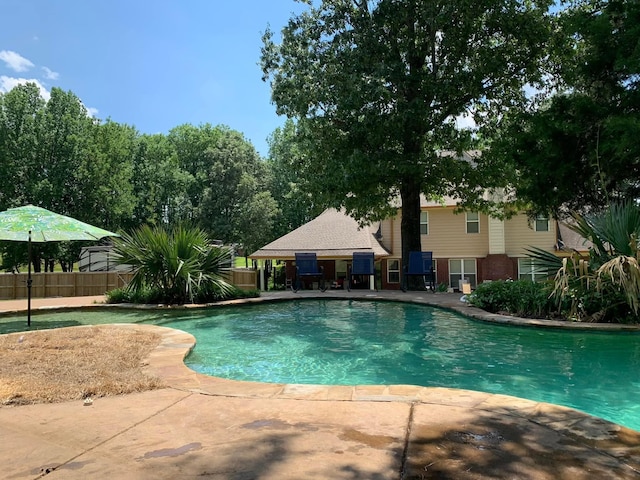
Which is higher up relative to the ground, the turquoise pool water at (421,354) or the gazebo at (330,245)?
the gazebo at (330,245)

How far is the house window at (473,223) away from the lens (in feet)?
69.6

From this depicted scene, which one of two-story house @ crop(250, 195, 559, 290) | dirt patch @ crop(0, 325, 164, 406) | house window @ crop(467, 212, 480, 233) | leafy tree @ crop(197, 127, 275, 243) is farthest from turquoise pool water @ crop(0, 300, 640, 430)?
leafy tree @ crop(197, 127, 275, 243)

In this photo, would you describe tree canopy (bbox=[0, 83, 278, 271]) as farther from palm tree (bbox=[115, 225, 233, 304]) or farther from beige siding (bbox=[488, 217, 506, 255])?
beige siding (bbox=[488, 217, 506, 255])

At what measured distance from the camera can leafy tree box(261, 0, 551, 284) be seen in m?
12.7

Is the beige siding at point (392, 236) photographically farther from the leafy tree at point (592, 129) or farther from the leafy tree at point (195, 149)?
the leafy tree at point (195, 149)

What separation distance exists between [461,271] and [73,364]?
62.7 ft

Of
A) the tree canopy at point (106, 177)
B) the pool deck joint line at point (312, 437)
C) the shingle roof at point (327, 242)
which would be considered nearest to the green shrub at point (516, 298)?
the pool deck joint line at point (312, 437)

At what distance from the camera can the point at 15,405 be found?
321 cm

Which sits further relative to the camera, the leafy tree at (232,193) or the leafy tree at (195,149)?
the leafy tree at (195,149)

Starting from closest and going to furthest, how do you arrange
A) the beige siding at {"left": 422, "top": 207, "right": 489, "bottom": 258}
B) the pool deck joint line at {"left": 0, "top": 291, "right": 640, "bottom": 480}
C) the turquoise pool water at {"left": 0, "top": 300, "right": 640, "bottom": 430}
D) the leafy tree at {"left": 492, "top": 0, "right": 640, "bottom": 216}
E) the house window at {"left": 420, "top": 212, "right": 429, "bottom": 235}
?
the pool deck joint line at {"left": 0, "top": 291, "right": 640, "bottom": 480} → the turquoise pool water at {"left": 0, "top": 300, "right": 640, "bottom": 430} → the leafy tree at {"left": 492, "top": 0, "right": 640, "bottom": 216} → the beige siding at {"left": 422, "top": 207, "right": 489, "bottom": 258} → the house window at {"left": 420, "top": 212, "right": 429, "bottom": 235}

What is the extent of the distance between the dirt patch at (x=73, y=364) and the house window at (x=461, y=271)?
17214 millimetres

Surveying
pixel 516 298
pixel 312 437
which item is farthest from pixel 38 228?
pixel 516 298

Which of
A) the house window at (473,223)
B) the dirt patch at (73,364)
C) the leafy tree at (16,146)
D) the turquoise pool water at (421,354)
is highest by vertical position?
the leafy tree at (16,146)

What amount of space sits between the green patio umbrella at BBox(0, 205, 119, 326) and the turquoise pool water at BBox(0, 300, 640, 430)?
183 centimetres
